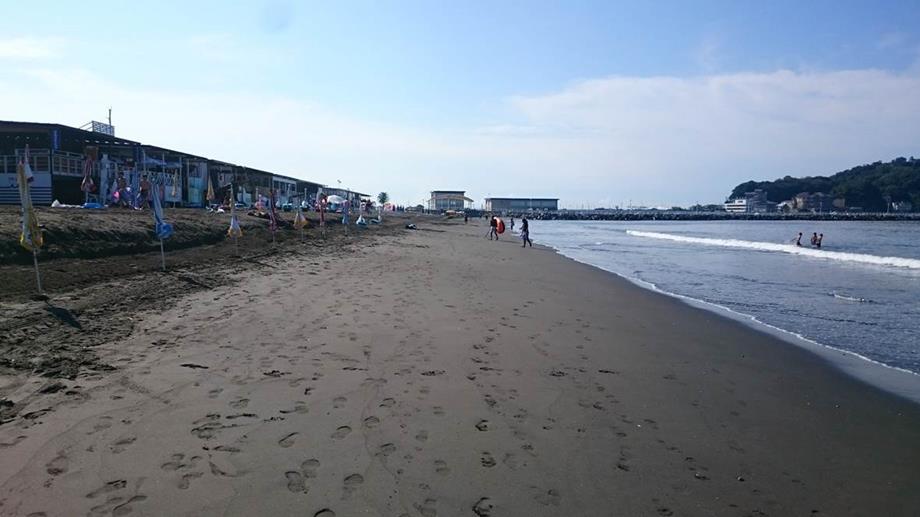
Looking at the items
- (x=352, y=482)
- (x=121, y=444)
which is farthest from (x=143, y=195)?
(x=352, y=482)

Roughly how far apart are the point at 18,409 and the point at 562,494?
14.8ft

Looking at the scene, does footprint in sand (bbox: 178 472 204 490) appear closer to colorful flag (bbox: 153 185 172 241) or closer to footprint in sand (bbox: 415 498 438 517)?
footprint in sand (bbox: 415 498 438 517)

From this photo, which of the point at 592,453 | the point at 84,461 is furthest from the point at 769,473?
the point at 84,461

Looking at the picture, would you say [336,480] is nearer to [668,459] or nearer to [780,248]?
[668,459]

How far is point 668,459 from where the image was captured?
4488mm

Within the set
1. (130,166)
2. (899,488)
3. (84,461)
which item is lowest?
(899,488)

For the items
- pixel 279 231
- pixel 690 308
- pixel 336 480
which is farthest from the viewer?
pixel 279 231

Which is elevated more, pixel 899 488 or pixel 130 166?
pixel 130 166

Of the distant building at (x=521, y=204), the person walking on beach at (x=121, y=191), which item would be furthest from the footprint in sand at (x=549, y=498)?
the distant building at (x=521, y=204)

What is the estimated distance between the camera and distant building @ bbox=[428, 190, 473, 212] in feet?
499

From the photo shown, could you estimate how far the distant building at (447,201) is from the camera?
152000mm

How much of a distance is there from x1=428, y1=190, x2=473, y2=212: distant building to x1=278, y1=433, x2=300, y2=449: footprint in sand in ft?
478

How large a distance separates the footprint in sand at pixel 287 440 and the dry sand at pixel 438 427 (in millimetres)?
21

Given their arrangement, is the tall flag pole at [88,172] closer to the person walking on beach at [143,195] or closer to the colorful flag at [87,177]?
the colorful flag at [87,177]
